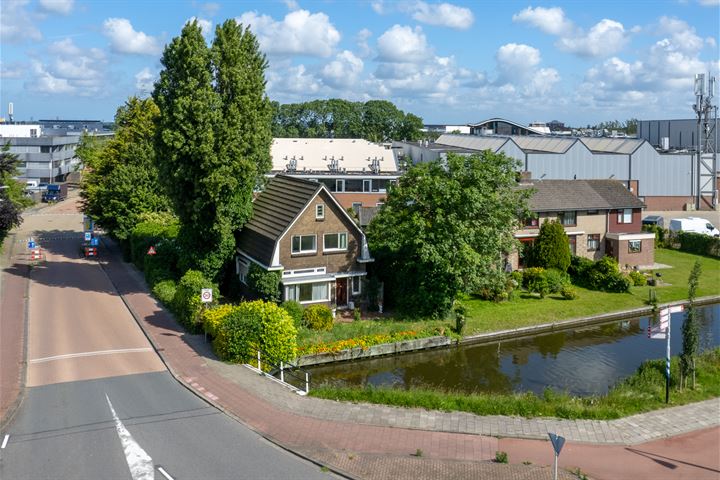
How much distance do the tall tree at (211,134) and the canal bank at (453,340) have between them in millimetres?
10779

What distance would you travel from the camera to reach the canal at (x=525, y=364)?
2880 cm

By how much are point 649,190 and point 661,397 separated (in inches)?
2281

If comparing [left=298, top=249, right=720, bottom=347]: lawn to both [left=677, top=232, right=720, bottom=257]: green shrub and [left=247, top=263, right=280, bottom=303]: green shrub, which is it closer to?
[left=247, top=263, right=280, bottom=303]: green shrub

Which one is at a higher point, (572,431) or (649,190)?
(649,190)

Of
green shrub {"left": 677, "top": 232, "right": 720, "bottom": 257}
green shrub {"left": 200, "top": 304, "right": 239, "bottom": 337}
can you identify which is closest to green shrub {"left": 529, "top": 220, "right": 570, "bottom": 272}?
green shrub {"left": 677, "top": 232, "right": 720, "bottom": 257}

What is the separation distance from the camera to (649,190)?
7700cm

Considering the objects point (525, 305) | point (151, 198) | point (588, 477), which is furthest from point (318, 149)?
point (588, 477)

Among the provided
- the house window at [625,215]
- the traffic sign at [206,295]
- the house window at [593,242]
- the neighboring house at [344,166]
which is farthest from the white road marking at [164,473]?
the house window at [625,215]

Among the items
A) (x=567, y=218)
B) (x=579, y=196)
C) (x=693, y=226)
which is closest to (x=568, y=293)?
(x=567, y=218)

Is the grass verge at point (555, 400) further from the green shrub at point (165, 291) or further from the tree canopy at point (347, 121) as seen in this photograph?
the tree canopy at point (347, 121)

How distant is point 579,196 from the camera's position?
49906 mm

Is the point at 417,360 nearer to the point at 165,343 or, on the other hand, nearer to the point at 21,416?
the point at 165,343

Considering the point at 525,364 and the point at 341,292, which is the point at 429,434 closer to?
the point at 525,364

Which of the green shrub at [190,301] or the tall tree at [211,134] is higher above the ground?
the tall tree at [211,134]
